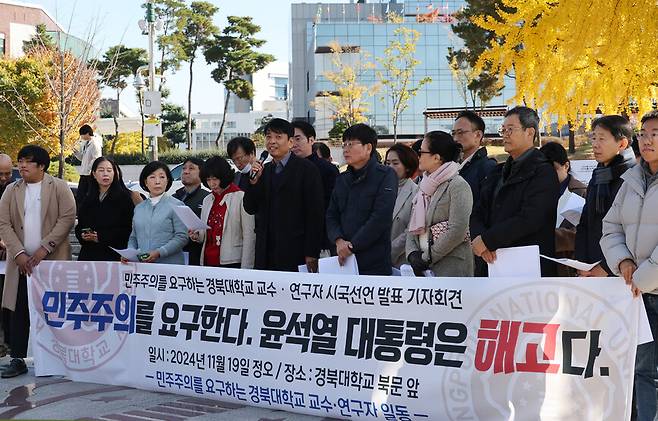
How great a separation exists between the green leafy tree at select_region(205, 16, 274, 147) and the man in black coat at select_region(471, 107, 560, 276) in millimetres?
46671

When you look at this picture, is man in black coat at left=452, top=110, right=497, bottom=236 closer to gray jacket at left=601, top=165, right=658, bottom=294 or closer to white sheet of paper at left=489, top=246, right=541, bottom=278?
white sheet of paper at left=489, top=246, right=541, bottom=278

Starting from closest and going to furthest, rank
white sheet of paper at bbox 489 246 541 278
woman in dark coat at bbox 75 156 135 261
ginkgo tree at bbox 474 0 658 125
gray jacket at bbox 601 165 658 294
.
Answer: gray jacket at bbox 601 165 658 294
white sheet of paper at bbox 489 246 541 278
woman in dark coat at bbox 75 156 135 261
ginkgo tree at bbox 474 0 658 125

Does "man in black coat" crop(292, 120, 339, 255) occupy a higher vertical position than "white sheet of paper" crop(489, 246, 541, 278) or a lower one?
higher

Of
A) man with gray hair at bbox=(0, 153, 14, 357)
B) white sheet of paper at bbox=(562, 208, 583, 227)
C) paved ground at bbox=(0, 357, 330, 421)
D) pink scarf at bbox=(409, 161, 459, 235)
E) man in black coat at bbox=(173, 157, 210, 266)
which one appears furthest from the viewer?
man in black coat at bbox=(173, 157, 210, 266)

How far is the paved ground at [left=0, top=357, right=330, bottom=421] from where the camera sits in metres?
5.41

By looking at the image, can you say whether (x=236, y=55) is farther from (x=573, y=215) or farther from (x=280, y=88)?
(x=280, y=88)

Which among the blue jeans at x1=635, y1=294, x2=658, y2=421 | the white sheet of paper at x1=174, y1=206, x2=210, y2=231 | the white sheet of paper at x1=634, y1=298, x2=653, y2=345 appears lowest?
the blue jeans at x1=635, y1=294, x2=658, y2=421

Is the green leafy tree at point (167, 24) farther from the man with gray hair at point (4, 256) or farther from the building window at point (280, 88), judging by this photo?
the building window at point (280, 88)

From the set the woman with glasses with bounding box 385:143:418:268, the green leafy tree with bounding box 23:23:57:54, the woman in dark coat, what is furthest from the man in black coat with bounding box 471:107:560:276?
the green leafy tree with bounding box 23:23:57:54

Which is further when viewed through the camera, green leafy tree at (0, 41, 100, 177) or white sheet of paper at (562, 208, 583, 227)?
green leafy tree at (0, 41, 100, 177)

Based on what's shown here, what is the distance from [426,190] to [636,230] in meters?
1.67

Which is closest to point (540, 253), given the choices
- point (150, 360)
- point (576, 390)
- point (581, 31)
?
point (576, 390)

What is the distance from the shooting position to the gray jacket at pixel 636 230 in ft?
14.4

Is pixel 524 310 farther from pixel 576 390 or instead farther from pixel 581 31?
pixel 581 31
